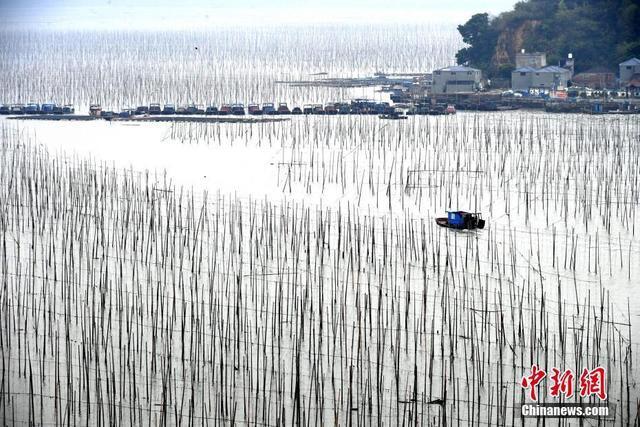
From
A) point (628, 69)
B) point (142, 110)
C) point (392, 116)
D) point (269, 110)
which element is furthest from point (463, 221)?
point (628, 69)

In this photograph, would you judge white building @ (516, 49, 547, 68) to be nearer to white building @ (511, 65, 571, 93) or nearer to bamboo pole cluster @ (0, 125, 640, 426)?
white building @ (511, 65, 571, 93)

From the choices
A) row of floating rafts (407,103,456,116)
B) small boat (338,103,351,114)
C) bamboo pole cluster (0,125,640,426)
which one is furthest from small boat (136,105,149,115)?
bamboo pole cluster (0,125,640,426)

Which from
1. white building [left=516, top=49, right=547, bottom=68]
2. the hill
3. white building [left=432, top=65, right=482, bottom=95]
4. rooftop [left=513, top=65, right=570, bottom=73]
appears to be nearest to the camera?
white building [left=432, top=65, right=482, bottom=95]

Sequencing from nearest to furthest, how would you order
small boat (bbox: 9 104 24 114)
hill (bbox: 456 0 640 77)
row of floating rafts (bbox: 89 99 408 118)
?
row of floating rafts (bbox: 89 99 408 118) → small boat (bbox: 9 104 24 114) → hill (bbox: 456 0 640 77)

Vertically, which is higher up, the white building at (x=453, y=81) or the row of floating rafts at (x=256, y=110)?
the white building at (x=453, y=81)

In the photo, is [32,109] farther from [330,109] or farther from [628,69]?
[628,69]

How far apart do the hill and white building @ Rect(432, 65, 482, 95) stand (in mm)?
2405

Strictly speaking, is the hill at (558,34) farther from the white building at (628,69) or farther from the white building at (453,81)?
the white building at (453,81)

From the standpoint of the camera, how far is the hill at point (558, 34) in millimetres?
21125

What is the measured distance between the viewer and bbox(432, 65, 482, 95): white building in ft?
65.0

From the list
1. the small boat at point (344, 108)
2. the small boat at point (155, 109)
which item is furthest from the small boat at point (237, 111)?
the small boat at point (344, 108)

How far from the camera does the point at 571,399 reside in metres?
4.65

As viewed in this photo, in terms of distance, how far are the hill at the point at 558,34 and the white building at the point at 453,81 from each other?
7.89 feet

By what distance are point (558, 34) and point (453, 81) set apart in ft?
13.2
